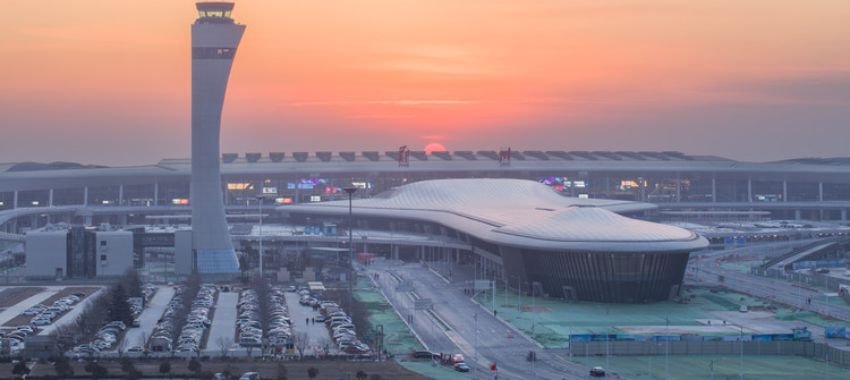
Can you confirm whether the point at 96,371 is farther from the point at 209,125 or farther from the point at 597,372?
the point at 209,125

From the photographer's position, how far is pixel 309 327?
4606cm

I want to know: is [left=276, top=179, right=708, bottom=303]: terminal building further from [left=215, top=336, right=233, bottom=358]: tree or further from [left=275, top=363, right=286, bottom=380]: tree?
[left=275, top=363, right=286, bottom=380]: tree

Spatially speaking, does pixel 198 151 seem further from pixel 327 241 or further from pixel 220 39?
pixel 327 241

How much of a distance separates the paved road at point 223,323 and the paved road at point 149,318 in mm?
2125

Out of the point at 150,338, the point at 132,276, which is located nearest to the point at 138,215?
the point at 132,276

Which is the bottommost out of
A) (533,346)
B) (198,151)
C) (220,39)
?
(533,346)

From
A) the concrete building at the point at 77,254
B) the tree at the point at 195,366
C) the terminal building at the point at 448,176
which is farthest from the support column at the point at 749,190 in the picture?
the tree at the point at 195,366

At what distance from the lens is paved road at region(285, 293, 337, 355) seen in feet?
137

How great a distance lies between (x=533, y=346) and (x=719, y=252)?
130 feet

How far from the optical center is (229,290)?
58.6 metres

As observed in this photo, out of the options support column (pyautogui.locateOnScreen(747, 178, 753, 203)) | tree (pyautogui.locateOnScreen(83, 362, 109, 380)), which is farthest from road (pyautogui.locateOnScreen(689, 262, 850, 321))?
support column (pyautogui.locateOnScreen(747, 178, 753, 203))

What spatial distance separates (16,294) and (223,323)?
14.5m

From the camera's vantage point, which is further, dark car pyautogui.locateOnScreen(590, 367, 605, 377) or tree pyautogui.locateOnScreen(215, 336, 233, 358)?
tree pyautogui.locateOnScreen(215, 336, 233, 358)

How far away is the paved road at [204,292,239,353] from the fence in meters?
11.3
